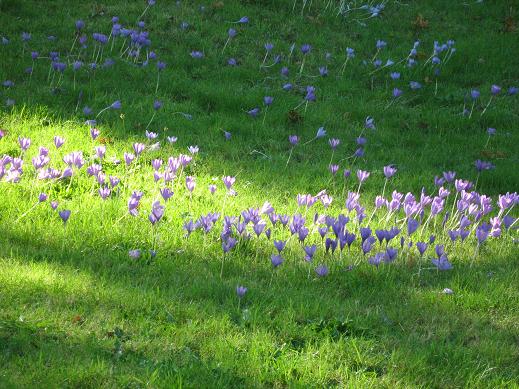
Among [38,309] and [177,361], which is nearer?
[177,361]

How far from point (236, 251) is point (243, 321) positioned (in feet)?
3.11

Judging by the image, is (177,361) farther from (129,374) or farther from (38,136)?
(38,136)

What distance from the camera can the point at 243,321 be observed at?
416cm

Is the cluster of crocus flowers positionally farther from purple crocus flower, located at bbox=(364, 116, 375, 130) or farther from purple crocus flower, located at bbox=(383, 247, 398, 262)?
purple crocus flower, located at bbox=(364, 116, 375, 130)

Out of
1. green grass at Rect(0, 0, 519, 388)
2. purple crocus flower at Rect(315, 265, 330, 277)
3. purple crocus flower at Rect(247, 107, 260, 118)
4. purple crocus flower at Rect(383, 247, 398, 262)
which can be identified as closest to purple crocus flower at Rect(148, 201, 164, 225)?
green grass at Rect(0, 0, 519, 388)

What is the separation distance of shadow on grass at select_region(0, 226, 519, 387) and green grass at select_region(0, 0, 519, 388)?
0.01 meters

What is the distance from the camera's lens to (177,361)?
147 inches

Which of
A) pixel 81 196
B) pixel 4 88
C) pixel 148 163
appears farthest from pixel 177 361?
pixel 4 88

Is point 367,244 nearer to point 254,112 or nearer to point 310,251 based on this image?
point 310,251

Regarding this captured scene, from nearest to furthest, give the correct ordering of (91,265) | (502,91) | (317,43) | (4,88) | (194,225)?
(91,265)
(194,225)
(4,88)
(502,91)
(317,43)

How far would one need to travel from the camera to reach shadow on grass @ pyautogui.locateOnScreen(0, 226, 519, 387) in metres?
3.72

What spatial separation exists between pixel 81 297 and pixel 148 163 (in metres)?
2.51

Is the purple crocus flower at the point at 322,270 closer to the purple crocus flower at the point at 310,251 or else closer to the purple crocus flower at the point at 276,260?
the purple crocus flower at the point at 310,251

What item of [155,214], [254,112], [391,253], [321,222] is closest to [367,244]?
[391,253]
